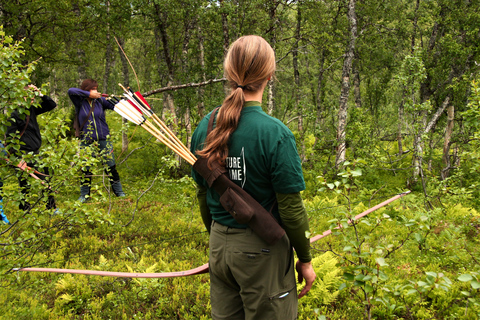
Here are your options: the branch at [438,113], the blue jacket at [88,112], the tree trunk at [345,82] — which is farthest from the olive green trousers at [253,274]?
the branch at [438,113]

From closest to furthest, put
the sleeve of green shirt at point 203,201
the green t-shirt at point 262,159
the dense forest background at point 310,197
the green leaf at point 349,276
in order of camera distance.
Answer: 1. the green t-shirt at point 262,159
2. the green leaf at point 349,276
3. the sleeve of green shirt at point 203,201
4. the dense forest background at point 310,197

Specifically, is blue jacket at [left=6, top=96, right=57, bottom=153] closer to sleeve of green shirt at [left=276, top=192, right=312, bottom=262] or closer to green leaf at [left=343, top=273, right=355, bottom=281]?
sleeve of green shirt at [left=276, top=192, right=312, bottom=262]

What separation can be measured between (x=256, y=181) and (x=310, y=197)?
28.2 ft

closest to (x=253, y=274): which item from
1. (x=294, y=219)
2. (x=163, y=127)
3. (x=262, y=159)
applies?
(x=294, y=219)

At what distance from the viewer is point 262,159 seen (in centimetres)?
198

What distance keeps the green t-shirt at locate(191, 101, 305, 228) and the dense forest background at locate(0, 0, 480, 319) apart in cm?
58

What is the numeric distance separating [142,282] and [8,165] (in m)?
2.12

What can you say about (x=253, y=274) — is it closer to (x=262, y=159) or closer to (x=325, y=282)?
(x=262, y=159)

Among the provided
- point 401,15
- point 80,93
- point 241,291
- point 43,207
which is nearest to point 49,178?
point 43,207

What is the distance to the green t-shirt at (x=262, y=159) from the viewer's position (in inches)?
76.6

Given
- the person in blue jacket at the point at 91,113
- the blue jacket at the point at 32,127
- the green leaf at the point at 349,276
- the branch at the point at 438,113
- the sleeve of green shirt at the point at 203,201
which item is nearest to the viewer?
the green leaf at the point at 349,276

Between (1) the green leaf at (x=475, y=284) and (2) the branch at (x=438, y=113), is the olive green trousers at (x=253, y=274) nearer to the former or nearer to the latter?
(1) the green leaf at (x=475, y=284)

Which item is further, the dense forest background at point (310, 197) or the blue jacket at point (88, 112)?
the blue jacket at point (88, 112)

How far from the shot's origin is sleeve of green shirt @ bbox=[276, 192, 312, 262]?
2.02m
